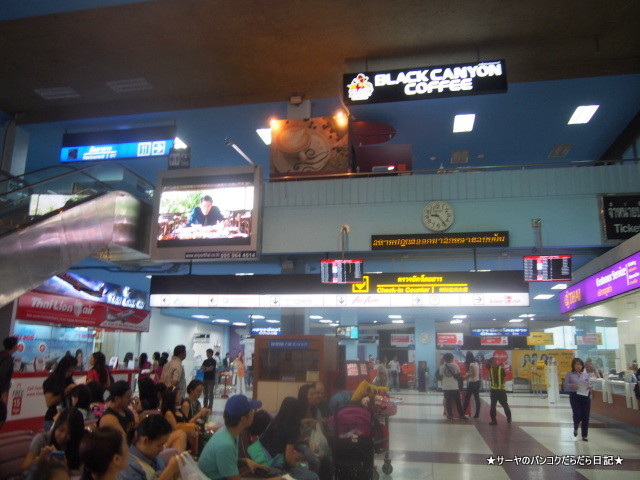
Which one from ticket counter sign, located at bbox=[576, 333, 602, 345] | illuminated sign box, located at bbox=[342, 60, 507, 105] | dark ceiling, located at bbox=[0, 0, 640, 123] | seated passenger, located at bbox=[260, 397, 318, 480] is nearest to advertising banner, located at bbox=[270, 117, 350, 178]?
dark ceiling, located at bbox=[0, 0, 640, 123]

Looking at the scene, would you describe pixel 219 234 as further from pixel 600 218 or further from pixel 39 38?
pixel 600 218

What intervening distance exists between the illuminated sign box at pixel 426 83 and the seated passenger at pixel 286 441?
15.2 ft

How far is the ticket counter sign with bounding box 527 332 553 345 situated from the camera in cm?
2655

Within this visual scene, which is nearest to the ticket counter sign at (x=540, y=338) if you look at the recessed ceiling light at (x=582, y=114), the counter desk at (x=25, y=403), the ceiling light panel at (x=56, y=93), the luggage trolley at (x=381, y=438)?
the recessed ceiling light at (x=582, y=114)

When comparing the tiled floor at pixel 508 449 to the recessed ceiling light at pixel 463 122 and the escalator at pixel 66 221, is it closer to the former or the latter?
the escalator at pixel 66 221

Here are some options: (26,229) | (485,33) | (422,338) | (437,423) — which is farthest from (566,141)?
(422,338)

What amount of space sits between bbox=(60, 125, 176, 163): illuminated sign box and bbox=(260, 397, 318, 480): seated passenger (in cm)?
645

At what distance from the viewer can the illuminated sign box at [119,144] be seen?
997cm

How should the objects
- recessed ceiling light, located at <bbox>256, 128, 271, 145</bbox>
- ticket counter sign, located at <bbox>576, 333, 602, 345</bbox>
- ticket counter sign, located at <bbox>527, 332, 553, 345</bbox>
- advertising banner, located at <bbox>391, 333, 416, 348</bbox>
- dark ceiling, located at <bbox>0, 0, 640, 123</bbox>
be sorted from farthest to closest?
advertising banner, located at <bbox>391, 333, 416, 348</bbox>, ticket counter sign, located at <bbox>527, 332, 553, 345</bbox>, ticket counter sign, located at <bbox>576, 333, 602, 345</bbox>, recessed ceiling light, located at <bbox>256, 128, 271, 145</bbox>, dark ceiling, located at <bbox>0, 0, 640, 123</bbox>

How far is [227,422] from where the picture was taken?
3525mm

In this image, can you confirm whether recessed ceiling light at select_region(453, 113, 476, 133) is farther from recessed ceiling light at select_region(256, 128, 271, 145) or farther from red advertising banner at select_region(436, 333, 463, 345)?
red advertising banner at select_region(436, 333, 463, 345)

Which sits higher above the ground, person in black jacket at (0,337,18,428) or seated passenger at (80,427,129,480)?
person in black jacket at (0,337,18,428)

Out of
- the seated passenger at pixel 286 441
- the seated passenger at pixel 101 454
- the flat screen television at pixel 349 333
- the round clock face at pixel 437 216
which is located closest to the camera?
the seated passenger at pixel 101 454

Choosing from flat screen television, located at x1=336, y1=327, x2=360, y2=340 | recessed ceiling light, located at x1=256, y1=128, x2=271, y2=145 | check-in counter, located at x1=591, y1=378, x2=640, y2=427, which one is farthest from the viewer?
flat screen television, located at x1=336, y1=327, x2=360, y2=340
